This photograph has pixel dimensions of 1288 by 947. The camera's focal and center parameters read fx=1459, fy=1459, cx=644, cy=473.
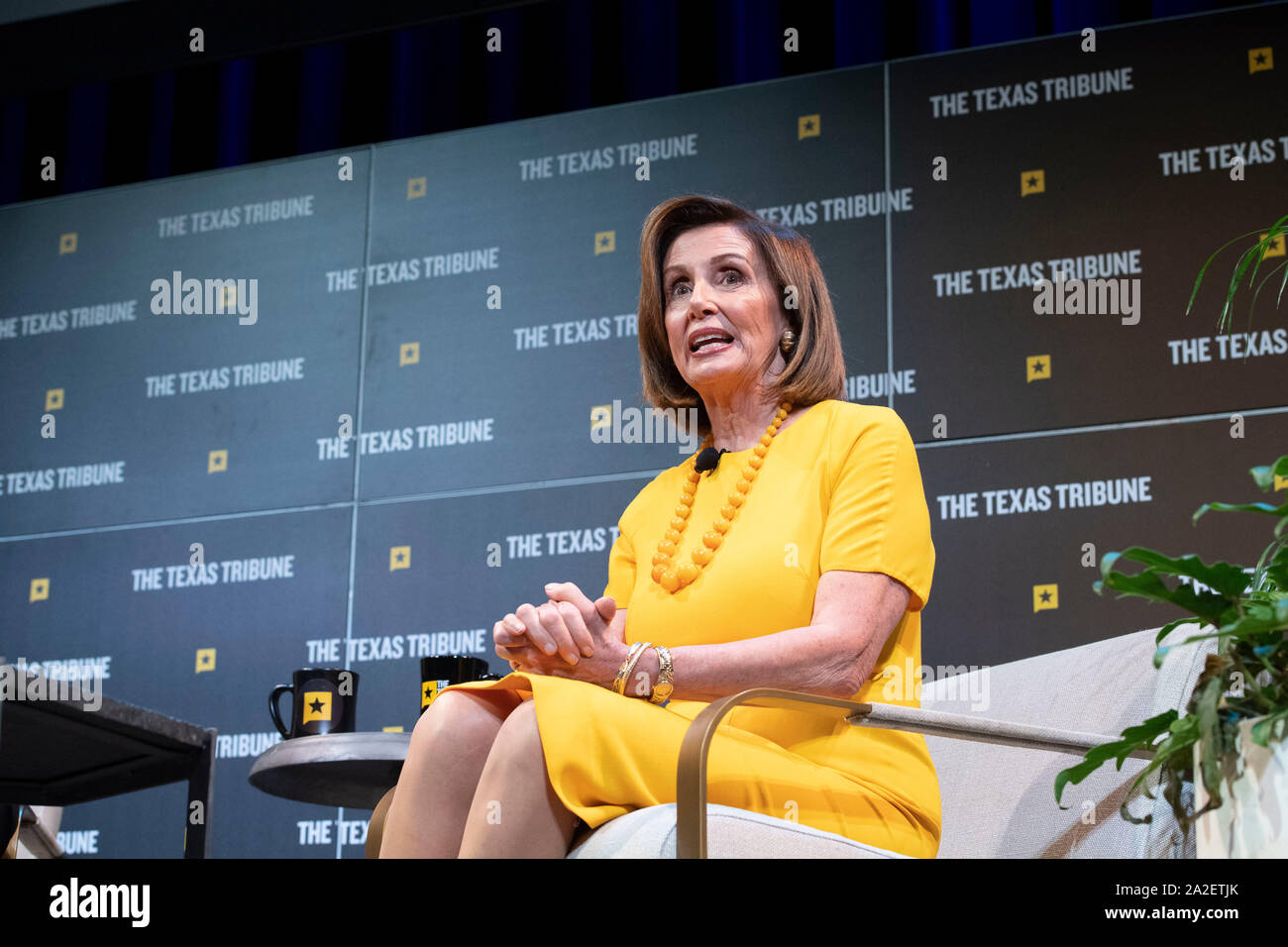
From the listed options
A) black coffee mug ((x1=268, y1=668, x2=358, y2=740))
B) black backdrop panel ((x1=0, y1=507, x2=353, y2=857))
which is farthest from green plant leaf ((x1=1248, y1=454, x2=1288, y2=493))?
black backdrop panel ((x1=0, y1=507, x2=353, y2=857))

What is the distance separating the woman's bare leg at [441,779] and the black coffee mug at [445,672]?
88cm

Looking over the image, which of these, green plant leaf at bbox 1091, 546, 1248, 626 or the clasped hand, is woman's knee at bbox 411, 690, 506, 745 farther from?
green plant leaf at bbox 1091, 546, 1248, 626

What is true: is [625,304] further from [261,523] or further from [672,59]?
[261,523]

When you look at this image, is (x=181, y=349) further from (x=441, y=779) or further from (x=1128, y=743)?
(x=1128, y=743)

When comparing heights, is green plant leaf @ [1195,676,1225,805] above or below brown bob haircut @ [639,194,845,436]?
below

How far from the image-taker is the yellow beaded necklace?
6.88ft

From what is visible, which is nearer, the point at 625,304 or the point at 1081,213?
the point at 1081,213

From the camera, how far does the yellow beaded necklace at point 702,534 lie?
2.10 meters

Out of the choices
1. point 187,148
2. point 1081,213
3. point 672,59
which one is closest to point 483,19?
point 672,59

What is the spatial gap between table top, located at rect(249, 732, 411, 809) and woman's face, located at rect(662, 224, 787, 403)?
0.82m

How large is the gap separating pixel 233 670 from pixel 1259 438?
2.81m

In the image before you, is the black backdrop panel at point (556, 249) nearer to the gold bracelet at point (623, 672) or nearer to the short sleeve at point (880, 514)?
the short sleeve at point (880, 514)

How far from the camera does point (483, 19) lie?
4492 mm
